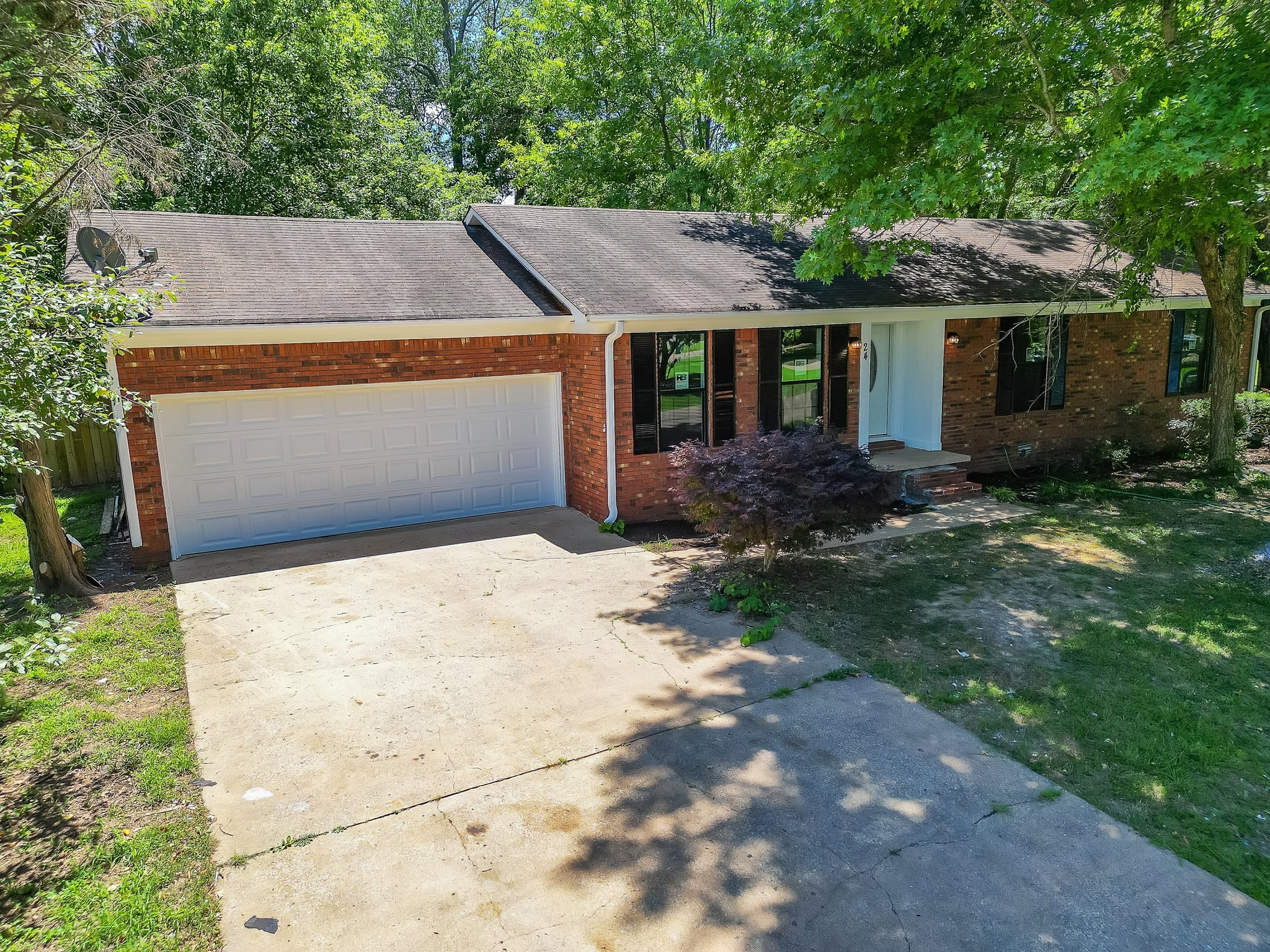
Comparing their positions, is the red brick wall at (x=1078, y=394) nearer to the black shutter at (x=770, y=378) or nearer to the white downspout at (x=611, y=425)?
the black shutter at (x=770, y=378)

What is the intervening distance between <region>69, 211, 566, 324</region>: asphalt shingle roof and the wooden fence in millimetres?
4731

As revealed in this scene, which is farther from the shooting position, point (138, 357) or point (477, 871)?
point (138, 357)

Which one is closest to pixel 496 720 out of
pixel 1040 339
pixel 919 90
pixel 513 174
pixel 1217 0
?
pixel 919 90

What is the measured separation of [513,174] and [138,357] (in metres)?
22.6

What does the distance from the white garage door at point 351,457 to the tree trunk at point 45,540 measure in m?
1.27

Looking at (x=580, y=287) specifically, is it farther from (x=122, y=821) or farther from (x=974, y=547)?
(x=122, y=821)

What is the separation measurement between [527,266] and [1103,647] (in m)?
8.42

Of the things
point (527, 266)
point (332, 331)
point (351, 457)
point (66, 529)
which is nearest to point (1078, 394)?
point (527, 266)

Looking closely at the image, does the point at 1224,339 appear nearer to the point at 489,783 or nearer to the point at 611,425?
the point at 611,425

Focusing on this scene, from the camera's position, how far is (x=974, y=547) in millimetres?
9742

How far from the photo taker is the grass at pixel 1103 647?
4824 mm

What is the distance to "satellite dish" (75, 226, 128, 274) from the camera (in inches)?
368

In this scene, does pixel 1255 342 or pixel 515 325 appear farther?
pixel 1255 342

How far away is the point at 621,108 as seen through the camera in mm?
23375
